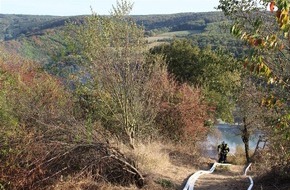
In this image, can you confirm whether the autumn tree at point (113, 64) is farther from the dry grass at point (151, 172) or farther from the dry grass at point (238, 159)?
the dry grass at point (238, 159)

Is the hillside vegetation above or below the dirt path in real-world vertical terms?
above

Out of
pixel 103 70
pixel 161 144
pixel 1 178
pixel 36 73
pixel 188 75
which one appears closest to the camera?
pixel 1 178

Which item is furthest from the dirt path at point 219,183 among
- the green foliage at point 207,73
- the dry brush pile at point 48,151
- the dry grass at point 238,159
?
the green foliage at point 207,73

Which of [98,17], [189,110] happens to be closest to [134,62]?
[98,17]

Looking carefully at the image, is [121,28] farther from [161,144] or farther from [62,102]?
[161,144]

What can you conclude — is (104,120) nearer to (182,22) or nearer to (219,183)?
(219,183)

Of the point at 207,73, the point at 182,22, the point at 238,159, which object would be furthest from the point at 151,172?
the point at 182,22

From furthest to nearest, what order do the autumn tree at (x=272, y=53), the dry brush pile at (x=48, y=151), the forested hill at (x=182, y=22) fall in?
the forested hill at (x=182, y=22), the dry brush pile at (x=48, y=151), the autumn tree at (x=272, y=53)

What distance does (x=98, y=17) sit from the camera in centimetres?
1486

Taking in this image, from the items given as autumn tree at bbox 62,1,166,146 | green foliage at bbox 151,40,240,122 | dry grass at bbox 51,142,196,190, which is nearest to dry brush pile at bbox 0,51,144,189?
dry grass at bbox 51,142,196,190

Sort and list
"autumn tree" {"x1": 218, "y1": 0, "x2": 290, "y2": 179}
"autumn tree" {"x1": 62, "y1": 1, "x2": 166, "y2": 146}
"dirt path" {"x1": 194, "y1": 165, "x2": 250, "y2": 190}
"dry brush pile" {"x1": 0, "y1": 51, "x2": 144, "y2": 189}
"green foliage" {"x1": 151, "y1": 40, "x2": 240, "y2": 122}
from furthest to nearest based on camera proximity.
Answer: "green foliage" {"x1": 151, "y1": 40, "x2": 240, "y2": 122}
"autumn tree" {"x1": 62, "y1": 1, "x2": 166, "y2": 146}
"dirt path" {"x1": 194, "y1": 165, "x2": 250, "y2": 190}
"dry brush pile" {"x1": 0, "y1": 51, "x2": 144, "y2": 189}
"autumn tree" {"x1": 218, "y1": 0, "x2": 290, "y2": 179}

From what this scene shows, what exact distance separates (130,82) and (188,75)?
16.9 meters

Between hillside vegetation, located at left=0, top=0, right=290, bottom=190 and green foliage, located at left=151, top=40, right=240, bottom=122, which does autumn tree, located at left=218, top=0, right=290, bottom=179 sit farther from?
green foliage, located at left=151, top=40, right=240, bottom=122

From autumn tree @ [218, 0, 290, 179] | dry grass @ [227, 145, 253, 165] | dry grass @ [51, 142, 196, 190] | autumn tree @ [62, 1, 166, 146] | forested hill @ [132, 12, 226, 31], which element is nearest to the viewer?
autumn tree @ [218, 0, 290, 179]
